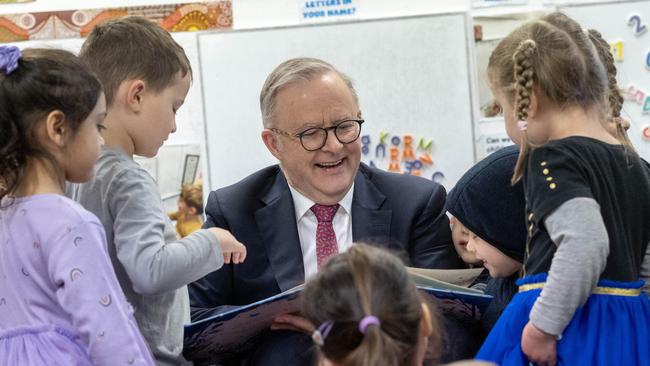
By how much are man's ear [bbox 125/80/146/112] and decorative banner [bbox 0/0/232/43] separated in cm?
170

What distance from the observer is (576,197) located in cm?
160

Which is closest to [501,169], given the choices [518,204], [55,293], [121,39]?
[518,204]

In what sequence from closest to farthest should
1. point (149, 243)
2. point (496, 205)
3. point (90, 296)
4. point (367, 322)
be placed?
A: 1. point (367, 322)
2. point (90, 296)
3. point (149, 243)
4. point (496, 205)

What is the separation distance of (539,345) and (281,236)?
2.70ft

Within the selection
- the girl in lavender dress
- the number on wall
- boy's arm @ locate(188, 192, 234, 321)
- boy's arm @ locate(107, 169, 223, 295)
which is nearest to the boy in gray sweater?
boy's arm @ locate(107, 169, 223, 295)

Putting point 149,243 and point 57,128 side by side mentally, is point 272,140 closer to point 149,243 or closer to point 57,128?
point 149,243

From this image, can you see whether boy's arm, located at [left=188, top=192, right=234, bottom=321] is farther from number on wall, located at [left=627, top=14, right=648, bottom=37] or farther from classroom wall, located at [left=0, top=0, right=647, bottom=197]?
number on wall, located at [left=627, top=14, right=648, bottom=37]

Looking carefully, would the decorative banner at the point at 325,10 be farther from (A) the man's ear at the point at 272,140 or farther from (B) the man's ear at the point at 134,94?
(B) the man's ear at the point at 134,94

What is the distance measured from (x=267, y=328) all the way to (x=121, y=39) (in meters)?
0.75

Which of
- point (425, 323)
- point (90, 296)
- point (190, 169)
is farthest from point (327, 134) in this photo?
point (190, 169)

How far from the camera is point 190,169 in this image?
3.57 meters

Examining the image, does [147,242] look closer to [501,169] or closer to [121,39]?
[121,39]

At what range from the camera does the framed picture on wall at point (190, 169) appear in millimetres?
3566

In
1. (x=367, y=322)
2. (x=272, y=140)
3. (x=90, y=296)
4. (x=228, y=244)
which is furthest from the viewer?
(x=272, y=140)
